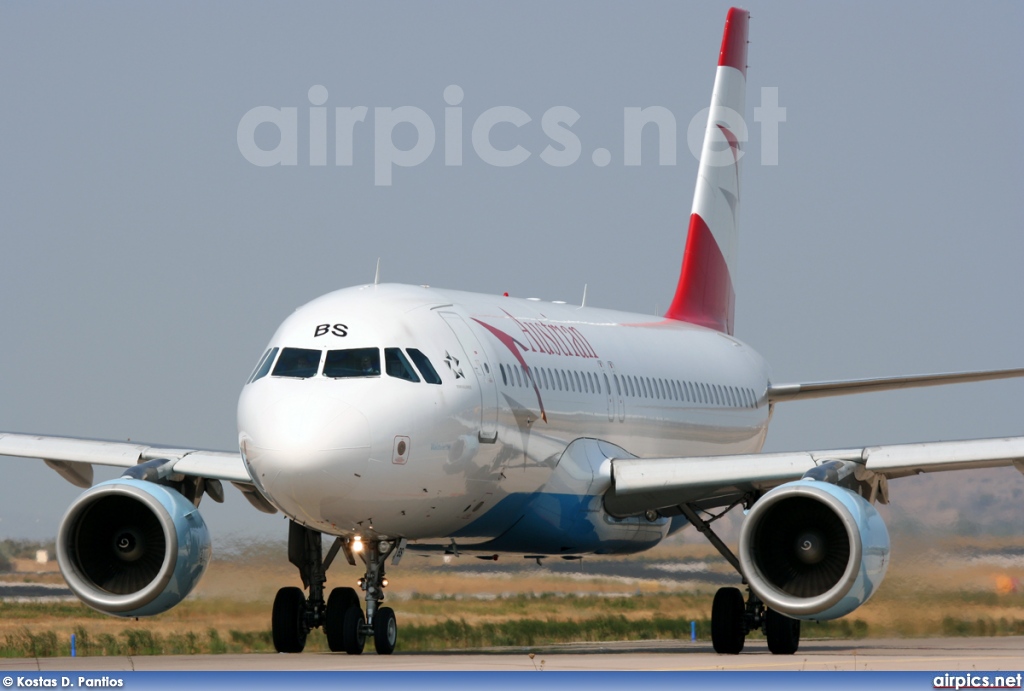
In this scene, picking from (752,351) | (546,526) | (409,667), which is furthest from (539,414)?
(752,351)

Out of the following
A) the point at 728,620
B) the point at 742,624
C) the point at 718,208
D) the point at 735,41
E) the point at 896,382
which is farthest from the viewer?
the point at 735,41

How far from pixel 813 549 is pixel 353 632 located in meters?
4.68

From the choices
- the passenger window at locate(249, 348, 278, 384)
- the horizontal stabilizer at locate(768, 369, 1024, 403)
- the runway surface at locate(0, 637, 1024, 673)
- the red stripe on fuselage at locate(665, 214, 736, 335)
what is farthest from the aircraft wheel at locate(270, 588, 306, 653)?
the red stripe on fuselage at locate(665, 214, 736, 335)

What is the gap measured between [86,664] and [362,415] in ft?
12.5

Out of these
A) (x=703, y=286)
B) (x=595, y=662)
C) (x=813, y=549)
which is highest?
(x=703, y=286)

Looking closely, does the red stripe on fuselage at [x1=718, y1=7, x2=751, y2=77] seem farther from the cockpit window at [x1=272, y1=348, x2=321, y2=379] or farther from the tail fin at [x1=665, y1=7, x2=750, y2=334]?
the cockpit window at [x1=272, y1=348, x2=321, y2=379]

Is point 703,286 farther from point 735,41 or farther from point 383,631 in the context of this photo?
point 383,631

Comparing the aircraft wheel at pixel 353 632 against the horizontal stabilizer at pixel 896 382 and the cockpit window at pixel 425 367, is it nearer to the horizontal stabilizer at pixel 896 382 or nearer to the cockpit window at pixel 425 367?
the cockpit window at pixel 425 367

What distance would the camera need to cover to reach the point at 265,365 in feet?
59.5

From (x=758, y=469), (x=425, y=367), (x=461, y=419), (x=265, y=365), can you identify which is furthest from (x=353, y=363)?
(x=758, y=469)

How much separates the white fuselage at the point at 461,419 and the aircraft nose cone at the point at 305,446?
0.01 m

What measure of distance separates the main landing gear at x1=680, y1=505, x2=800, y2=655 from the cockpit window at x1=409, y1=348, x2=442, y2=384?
548 centimetres

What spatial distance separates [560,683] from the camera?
12969 millimetres

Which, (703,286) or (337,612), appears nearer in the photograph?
(337,612)
